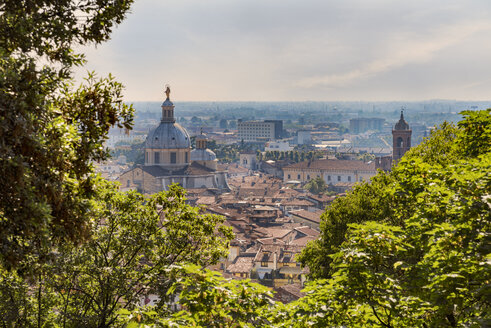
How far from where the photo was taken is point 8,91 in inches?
229

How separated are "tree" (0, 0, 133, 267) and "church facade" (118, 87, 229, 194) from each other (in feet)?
252

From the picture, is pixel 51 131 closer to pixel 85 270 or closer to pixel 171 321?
pixel 171 321

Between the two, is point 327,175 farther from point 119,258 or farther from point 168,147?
point 119,258

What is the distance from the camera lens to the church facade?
8438 centimetres

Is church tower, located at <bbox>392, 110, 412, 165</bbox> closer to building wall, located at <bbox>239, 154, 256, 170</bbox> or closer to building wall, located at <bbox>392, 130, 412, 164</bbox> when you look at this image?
building wall, located at <bbox>392, 130, 412, 164</bbox>

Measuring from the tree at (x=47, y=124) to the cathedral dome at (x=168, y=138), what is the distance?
7892 centimetres

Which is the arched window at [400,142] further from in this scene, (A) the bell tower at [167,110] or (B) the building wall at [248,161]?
(B) the building wall at [248,161]

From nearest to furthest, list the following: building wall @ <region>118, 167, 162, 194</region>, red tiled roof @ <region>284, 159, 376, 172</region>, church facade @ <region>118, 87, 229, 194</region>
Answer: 1. building wall @ <region>118, 167, 162, 194</region>
2. church facade @ <region>118, 87, 229, 194</region>
3. red tiled roof @ <region>284, 159, 376, 172</region>

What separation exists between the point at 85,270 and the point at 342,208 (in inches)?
381

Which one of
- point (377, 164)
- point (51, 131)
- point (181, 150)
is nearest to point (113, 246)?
point (51, 131)

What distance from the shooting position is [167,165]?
284ft

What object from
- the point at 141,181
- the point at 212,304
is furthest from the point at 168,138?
the point at 212,304

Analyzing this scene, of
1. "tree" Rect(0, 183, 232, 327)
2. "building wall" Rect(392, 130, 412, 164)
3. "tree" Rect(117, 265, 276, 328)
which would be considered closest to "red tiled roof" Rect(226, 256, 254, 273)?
"tree" Rect(0, 183, 232, 327)

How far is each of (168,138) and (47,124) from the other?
80659mm
